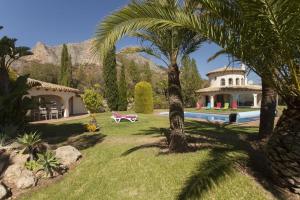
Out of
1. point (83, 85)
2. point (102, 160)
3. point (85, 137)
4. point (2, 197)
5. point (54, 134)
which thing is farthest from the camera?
point (83, 85)

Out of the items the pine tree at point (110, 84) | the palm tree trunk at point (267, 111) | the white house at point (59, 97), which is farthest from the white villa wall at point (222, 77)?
the palm tree trunk at point (267, 111)

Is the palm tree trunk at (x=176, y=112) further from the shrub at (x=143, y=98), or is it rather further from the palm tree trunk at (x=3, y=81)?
the shrub at (x=143, y=98)

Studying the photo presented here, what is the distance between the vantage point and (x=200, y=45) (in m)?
9.33

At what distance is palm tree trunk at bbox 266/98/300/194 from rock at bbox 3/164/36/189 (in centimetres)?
708

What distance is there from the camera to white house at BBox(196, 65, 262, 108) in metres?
37.5

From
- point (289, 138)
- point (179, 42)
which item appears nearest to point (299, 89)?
point (289, 138)

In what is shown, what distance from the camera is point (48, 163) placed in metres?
8.45

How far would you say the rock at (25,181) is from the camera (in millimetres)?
7754

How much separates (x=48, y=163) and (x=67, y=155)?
3.55 feet

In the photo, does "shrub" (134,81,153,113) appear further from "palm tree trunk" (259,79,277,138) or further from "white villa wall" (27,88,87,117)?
"palm tree trunk" (259,79,277,138)

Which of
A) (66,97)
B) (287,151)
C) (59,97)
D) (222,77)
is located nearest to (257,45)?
(287,151)

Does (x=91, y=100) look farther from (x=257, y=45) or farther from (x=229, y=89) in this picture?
(x=257, y=45)

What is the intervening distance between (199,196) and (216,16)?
172 inches

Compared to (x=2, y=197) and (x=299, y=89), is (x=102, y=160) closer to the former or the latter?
(x=2, y=197)
